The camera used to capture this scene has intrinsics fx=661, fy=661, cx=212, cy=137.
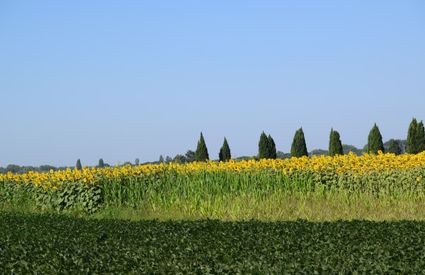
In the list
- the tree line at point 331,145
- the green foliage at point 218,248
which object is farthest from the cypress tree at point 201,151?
the green foliage at point 218,248

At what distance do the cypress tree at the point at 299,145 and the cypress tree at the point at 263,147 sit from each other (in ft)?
4.67

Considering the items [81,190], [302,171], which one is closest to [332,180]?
[302,171]

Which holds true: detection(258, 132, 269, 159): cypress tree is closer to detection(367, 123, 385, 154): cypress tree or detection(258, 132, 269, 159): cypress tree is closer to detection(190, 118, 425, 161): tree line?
detection(190, 118, 425, 161): tree line

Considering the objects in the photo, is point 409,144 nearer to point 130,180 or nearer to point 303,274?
point 130,180

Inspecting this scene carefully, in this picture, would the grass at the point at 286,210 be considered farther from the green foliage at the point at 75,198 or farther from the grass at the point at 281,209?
the green foliage at the point at 75,198

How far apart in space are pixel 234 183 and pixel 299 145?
50.4 feet

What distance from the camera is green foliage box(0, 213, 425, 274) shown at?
7918 mm

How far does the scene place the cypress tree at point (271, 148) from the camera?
34188mm

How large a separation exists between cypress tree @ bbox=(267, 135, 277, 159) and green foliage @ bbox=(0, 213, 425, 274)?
2215 cm

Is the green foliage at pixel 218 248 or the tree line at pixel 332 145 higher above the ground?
the tree line at pixel 332 145

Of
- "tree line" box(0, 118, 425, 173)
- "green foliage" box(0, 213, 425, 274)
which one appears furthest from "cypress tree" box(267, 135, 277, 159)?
"green foliage" box(0, 213, 425, 274)

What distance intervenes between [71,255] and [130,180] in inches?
407

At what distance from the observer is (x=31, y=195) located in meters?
21.5

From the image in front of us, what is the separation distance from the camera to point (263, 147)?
34125 millimetres
